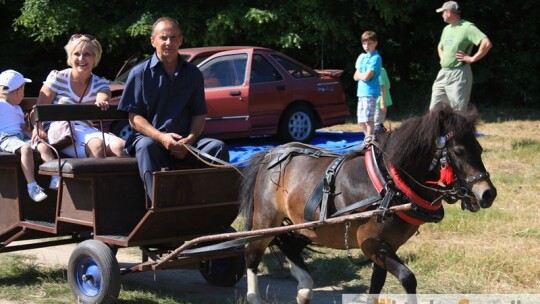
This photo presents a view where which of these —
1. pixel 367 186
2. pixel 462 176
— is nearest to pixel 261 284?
pixel 367 186

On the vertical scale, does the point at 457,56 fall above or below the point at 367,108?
above

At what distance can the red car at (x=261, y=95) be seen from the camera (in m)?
12.5

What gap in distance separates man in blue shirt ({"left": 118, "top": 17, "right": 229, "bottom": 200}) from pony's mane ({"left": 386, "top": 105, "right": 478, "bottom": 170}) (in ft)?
4.95

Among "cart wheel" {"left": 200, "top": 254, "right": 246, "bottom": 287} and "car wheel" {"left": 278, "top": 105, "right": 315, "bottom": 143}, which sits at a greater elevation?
"car wheel" {"left": 278, "top": 105, "right": 315, "bottom": 143}

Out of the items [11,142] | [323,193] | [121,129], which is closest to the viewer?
[323,193]

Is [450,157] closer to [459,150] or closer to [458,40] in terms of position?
[459,150]

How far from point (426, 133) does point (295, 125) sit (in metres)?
8.48

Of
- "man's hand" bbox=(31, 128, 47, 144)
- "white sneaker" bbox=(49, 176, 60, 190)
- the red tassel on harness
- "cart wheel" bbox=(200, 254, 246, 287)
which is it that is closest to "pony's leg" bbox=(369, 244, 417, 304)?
the red tassel on harness

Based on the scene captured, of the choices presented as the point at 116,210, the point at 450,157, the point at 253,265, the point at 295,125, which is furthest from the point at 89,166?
the point at 295,125

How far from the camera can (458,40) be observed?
11.2 meters

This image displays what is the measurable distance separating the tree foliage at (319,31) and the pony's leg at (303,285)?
1145 centimetres

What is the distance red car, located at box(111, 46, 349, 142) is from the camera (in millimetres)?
12539

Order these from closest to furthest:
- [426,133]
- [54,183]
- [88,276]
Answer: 1. [426,133]
2. [88,276]
3. [54,183]

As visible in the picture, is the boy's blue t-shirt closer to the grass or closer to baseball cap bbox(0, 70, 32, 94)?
the grass
